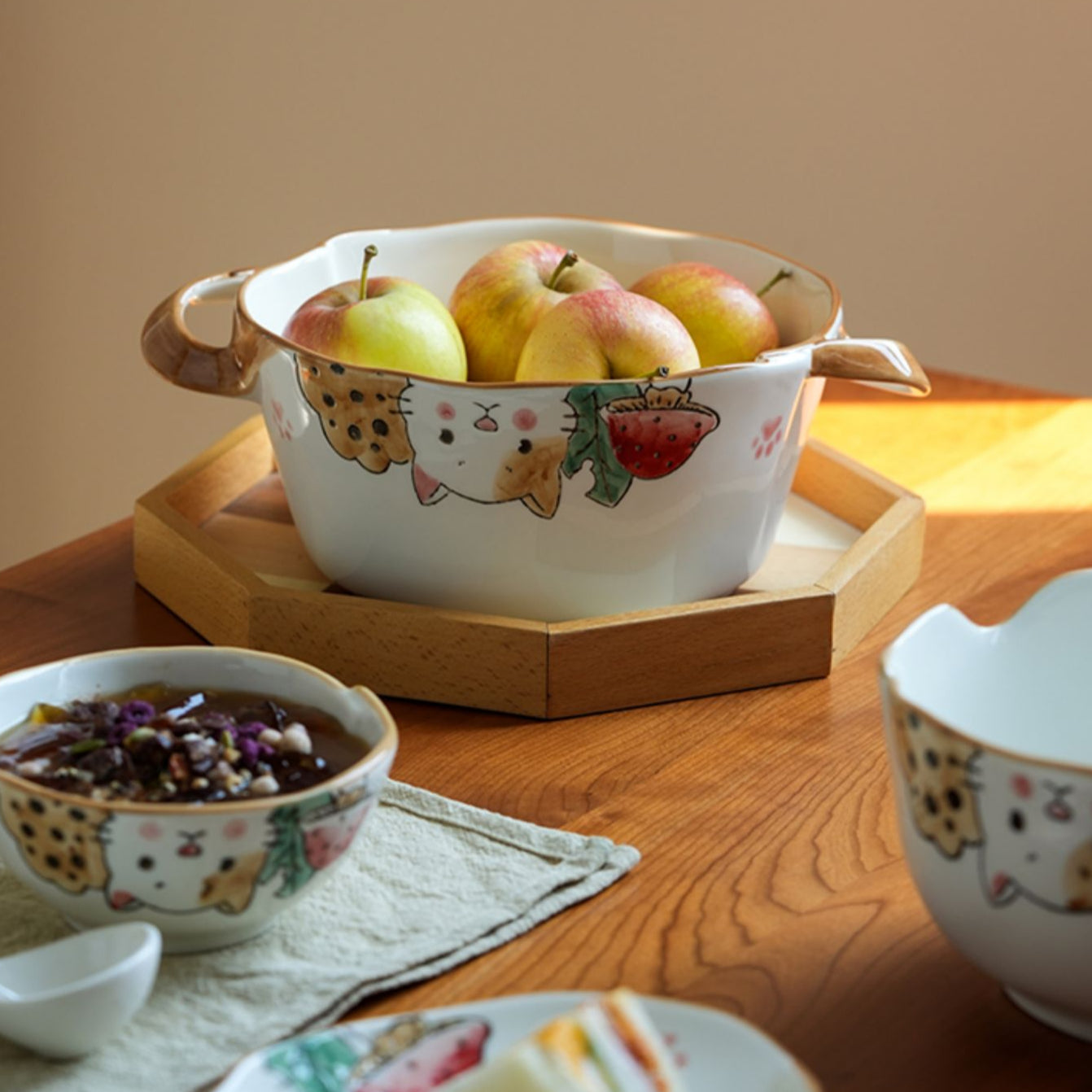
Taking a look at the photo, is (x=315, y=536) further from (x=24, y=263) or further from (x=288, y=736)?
(x=24, y=263)

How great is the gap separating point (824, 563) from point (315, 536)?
31cm

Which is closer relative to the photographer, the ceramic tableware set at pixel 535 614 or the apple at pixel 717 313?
the ceramic tableware set at pixel 535 614

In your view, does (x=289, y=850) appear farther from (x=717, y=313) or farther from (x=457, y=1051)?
(x=717, y=313)

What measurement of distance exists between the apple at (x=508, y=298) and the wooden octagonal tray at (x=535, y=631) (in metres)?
0.17

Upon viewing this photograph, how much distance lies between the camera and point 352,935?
2.10ft

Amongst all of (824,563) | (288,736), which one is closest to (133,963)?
(288,736)

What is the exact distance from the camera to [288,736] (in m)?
0.64

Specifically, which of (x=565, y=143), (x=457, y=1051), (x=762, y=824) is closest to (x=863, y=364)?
(x=762, y=824)

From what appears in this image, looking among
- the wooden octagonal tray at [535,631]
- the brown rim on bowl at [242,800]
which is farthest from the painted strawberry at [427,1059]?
the wooden octagonal tray at [535,631]

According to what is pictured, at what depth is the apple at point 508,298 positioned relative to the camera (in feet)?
3.07

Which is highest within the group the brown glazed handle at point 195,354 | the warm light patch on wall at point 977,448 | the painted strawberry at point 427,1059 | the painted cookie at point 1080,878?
the brown glazed handle at point 195,354

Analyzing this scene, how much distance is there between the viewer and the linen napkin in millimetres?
563

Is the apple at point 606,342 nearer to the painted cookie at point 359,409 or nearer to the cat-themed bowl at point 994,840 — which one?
the painted cookie at point 359,409

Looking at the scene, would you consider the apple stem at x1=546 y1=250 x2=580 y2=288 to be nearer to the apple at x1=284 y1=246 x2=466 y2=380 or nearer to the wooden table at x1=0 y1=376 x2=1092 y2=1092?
the apple at x1=284 y1=246 x2=466 y2=380
